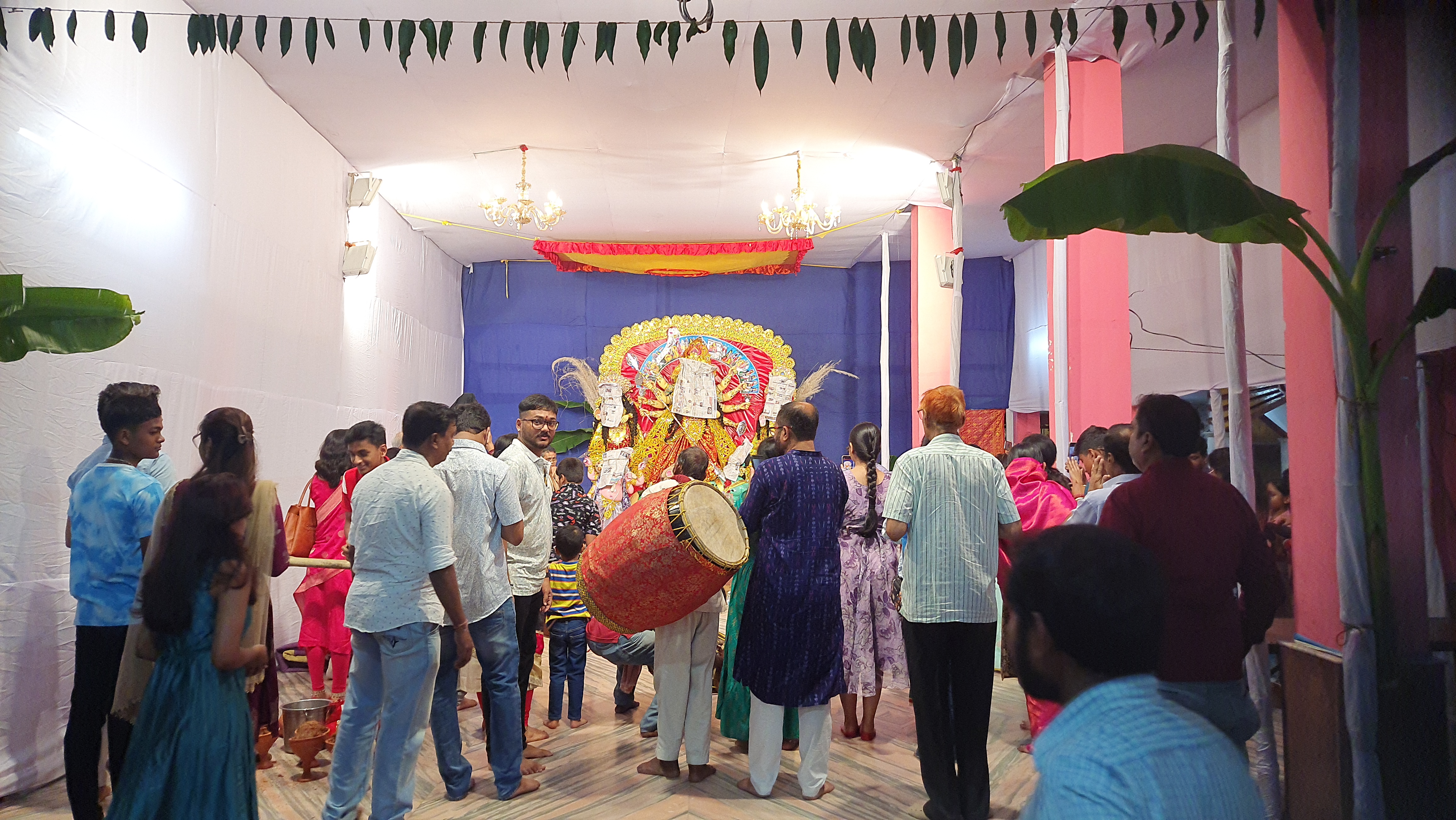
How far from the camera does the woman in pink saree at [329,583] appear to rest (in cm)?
436

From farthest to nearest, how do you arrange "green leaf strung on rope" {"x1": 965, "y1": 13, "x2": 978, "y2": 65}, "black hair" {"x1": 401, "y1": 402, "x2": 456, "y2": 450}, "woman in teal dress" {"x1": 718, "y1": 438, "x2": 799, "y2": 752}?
"woman in teal dress" {"x1": 718, "y1": 438, "x2": 799, "y2": 752}
"green leaf strung on rope" {"x1": 965, "y1": 13, "x2": 978, "y2": 65}
"black hair" {"x1": 401, "y1": 402, "x2": 456, "y2": 450}

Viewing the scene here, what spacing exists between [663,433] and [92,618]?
6972mm

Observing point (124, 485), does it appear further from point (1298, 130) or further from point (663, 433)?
point (663, 433)

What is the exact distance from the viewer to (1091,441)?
347 cm

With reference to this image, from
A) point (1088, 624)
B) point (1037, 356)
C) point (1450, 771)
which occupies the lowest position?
point (1450, 771)

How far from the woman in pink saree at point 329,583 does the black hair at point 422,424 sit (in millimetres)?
1655

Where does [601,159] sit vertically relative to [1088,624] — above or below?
above

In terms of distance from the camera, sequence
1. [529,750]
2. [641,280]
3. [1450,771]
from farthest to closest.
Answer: [641,280] < [529,750] < [1450,771]

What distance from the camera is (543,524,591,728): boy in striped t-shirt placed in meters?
4.07

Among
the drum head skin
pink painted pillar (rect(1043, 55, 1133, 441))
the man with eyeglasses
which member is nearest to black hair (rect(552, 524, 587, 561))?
the man with eyeglasses

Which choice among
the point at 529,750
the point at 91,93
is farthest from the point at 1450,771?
the point at 91,93

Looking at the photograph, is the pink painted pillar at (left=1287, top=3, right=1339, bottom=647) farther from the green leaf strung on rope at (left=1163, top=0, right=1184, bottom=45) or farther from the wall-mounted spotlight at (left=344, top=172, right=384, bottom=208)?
the wall-mounted spotlight at (left=344, top=172, right=384, bottom=208)

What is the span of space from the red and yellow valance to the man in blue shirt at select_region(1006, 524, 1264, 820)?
831 centimetres

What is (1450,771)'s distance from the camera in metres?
2.59
